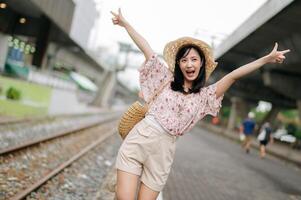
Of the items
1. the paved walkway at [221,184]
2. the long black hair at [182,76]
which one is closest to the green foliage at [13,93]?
the paved walkway at [221,184]

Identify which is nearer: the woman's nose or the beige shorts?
the beige shorts

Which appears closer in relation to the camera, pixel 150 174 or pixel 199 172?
pixel 150 174

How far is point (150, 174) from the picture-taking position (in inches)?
153

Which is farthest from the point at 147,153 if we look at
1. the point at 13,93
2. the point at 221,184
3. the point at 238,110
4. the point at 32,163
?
the point at 238,110

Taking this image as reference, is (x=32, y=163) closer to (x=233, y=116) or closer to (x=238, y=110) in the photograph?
(x=233, y=116)

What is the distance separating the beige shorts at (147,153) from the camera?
380cm

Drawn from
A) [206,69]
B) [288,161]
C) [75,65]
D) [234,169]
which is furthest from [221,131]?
[206,69]

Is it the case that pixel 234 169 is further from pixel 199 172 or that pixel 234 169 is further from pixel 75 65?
pixel 75 65

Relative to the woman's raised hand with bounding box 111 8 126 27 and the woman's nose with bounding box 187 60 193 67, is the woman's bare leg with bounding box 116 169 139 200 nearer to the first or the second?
the woman's nose with bounding box 187 60 193 67

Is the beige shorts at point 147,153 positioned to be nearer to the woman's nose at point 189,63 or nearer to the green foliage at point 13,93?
the woman's nose at point 189,63

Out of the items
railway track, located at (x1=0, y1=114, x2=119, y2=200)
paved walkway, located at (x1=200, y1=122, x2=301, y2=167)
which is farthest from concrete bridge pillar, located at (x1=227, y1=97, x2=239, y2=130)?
railway track, located at (x1=0, y1=114, x2=119, y2=200)

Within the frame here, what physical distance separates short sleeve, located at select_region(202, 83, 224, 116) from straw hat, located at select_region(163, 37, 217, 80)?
0.20m

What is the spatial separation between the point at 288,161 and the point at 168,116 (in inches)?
887

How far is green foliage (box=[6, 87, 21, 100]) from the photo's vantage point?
66.5 feet
